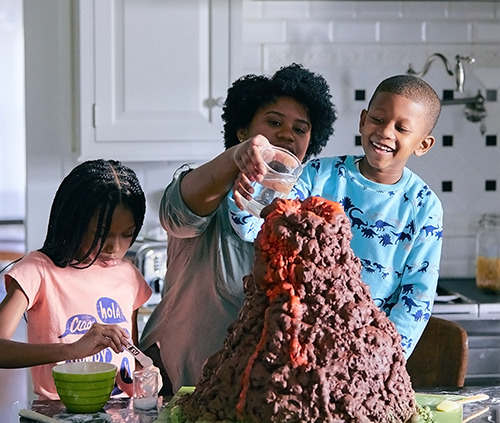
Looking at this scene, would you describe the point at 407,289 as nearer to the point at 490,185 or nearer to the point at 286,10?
the point at 286,10

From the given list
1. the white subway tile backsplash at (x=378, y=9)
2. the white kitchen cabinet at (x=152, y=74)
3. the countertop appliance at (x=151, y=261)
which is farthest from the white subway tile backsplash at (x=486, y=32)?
the countertop appliance at (x=151, y=261)

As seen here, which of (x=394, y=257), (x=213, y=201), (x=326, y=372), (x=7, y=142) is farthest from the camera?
(x=7, y=142)

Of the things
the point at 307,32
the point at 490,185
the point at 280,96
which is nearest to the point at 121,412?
the point at 280,96

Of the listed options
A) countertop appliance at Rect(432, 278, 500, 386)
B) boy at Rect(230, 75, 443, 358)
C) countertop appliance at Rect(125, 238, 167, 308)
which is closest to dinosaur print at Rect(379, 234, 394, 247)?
boy at Rect(230, 75, 443, 358)

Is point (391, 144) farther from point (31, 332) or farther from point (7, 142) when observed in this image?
point (7, 142)

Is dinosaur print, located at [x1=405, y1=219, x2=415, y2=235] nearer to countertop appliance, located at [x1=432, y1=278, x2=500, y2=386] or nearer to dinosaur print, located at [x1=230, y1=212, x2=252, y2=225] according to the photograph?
dinosaur print, located at [x1=230, y1=212, x2=252, y2=225]

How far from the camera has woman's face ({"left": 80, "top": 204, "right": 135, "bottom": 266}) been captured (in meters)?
1.80

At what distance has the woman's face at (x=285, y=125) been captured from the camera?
5.59ft

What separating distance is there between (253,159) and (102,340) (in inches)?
16.6

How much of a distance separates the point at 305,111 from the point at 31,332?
0.67 metres

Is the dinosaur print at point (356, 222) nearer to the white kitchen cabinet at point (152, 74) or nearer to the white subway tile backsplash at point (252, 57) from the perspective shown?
the white kitchen cabinet at point (152, 74)

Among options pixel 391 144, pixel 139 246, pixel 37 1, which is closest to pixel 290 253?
pixel 391 144

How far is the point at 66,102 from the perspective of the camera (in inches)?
114

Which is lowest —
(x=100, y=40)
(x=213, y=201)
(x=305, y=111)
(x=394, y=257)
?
(x=394, y=257)
